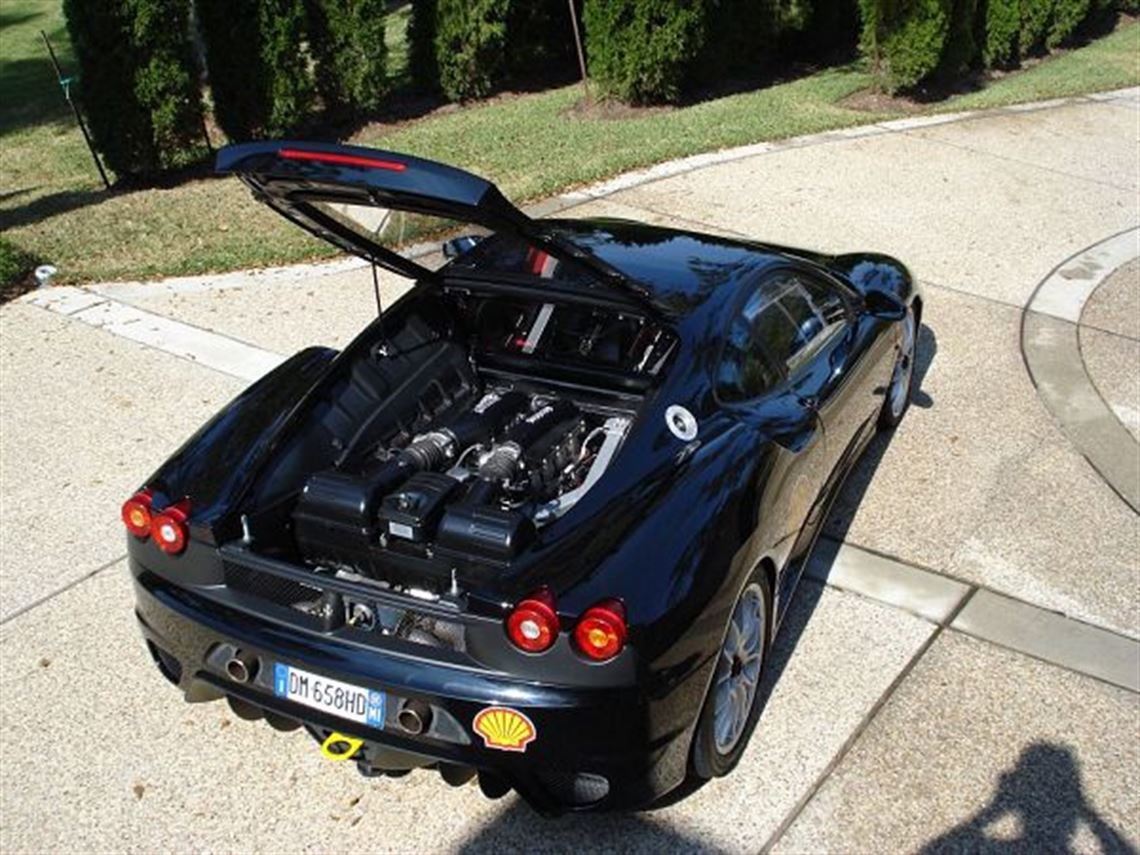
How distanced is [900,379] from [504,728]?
11.4 ft

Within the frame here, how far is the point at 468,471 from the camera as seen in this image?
378 cm

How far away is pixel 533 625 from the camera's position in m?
2.82

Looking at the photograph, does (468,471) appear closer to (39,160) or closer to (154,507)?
(154,507)

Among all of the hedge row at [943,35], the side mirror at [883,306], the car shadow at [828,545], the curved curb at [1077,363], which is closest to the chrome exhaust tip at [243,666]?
the car shadow at [828,545]

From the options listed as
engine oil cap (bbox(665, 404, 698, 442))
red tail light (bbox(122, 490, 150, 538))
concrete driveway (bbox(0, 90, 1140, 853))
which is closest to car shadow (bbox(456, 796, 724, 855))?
concrete driveway (bbox(0, 90, 1140, 853))

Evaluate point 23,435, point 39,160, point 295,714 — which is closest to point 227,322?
point 23,435

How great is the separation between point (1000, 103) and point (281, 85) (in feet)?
26.7

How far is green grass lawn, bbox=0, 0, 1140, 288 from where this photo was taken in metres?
8.36

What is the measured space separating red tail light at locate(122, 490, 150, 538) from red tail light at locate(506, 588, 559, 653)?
129 cm

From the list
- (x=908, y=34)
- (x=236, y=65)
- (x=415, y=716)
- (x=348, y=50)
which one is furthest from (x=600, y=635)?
(x=908, y=34)

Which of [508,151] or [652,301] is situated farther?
[508,151]

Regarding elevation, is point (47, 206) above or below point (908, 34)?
above

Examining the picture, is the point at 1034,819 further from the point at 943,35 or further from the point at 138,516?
the point at 943,35

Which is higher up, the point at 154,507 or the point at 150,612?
the point at 154,507
